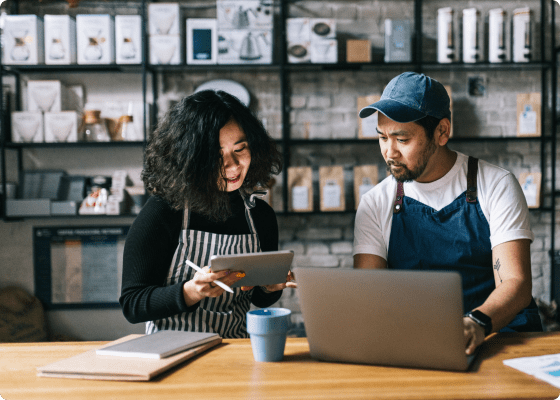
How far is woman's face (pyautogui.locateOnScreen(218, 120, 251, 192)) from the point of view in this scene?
1.51m

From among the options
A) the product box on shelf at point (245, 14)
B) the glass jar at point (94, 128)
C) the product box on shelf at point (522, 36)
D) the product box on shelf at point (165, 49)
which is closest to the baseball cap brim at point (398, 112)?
the product box on shelf at point (245, 14)

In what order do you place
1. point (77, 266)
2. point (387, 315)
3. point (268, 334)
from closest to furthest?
point (387, 315) → point (268, 334) → point (77, 266)

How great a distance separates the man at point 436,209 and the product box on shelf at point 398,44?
160cm

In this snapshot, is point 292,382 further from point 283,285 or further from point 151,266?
point 151,266

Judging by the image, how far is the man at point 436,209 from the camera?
1441 millimetres

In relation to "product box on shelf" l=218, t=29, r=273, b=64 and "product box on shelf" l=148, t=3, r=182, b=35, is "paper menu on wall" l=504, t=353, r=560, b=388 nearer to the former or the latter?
"product box on shelf" l=218, t=29, r=273, b=64

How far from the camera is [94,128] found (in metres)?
3.10

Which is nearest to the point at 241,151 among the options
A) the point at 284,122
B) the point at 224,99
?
the point at 224,99

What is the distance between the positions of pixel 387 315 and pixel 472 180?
0.79m

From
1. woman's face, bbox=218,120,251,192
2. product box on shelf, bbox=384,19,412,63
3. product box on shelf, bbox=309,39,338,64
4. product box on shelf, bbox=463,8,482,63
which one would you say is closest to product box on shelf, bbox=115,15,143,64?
product box on shelf, bbox=309,39,338,64

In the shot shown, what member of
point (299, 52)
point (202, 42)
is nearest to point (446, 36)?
point (299, 52)

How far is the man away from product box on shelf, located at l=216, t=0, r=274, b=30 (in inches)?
66.4

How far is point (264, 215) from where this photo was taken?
65.5 inches

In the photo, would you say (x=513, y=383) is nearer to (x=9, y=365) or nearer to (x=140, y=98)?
(x=9, y=365)
